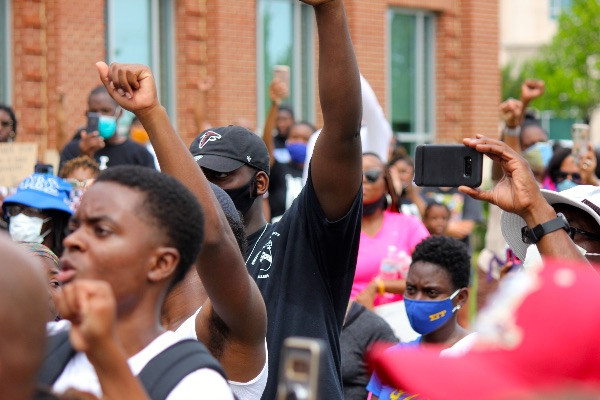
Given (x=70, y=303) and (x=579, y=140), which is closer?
(x=70, y=303)

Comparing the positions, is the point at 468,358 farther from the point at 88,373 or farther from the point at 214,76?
the point at 214,76

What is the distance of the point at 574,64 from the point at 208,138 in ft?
116

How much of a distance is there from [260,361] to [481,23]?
1529 centimetres

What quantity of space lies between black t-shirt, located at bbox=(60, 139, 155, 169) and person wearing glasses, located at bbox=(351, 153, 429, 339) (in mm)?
1812

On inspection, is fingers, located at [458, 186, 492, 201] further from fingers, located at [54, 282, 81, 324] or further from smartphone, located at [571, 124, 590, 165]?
smartphone, located at [571, 124, 590, 165]

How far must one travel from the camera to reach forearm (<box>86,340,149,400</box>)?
2.14 meters

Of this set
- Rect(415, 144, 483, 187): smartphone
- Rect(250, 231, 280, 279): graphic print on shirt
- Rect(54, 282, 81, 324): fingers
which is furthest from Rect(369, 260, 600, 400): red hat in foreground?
Rect(250, 231, 280, 279): graphic print on shirt

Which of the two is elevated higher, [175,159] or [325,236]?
[175,159]

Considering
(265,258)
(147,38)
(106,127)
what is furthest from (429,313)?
(147,38)

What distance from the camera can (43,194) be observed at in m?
6.20

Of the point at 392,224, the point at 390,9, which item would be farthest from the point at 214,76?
the point at 392,224

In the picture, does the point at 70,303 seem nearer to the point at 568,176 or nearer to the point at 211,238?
the point at 211,238

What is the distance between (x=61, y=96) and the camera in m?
10.6

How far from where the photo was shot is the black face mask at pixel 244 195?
4363 mm
